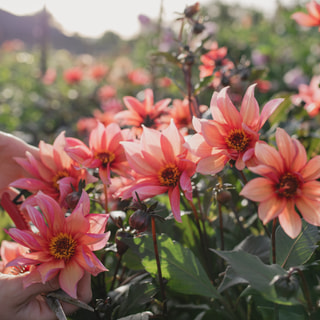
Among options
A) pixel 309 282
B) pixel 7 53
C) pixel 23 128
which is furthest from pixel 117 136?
pixel 7 53

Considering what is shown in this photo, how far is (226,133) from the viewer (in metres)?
0.64

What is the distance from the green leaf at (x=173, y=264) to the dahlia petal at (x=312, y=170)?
0.27 m

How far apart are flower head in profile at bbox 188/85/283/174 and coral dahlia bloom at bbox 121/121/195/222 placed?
0.13 ft

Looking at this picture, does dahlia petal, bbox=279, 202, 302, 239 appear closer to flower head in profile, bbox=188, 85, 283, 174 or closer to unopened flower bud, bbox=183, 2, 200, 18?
flower head in profile, bbox=188, 85, 283, 174

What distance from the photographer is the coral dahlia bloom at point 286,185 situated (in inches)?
21.8

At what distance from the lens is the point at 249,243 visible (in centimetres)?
81

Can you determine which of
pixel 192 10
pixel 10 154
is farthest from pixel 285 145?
pixel 10 154

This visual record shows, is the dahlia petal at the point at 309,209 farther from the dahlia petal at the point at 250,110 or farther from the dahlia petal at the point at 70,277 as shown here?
the dahlia petal at the point at 70,277

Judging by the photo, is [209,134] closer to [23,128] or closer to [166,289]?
[166,289]

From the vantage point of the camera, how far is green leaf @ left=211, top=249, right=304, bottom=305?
529 mm

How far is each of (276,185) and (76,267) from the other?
0.36m

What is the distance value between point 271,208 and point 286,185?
4 cm

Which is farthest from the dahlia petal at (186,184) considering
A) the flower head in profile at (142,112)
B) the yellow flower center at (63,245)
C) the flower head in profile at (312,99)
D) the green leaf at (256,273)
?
the flower head in profile at (312,99)

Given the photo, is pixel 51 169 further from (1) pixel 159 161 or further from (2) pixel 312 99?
(2) pixel 312 99
